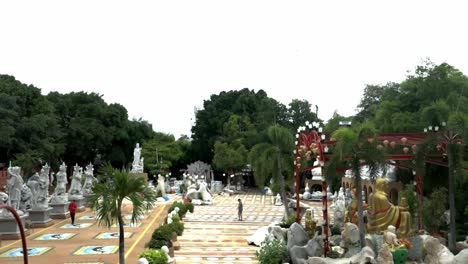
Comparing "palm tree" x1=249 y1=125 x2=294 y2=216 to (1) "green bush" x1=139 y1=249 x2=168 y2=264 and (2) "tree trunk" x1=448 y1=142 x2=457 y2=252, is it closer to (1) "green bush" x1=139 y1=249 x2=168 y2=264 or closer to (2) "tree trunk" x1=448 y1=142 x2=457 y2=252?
(2) "tree trunk" x1=448 y1=142 x2=457 y2=252

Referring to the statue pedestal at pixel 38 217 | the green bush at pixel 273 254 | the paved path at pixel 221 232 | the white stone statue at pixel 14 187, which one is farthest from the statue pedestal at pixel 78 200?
the green bush at pixel 273 254

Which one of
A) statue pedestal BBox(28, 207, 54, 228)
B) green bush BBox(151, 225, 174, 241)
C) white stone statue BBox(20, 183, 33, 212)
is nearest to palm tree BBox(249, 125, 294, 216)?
green bush BBox(151, 225, 174, 241)

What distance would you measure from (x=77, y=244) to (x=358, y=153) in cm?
1217

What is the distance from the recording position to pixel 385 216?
17797 mm

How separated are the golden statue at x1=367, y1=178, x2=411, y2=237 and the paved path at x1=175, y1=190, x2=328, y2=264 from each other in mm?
4379

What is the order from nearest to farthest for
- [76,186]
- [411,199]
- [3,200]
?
[3,200], [411,199], [76,186]

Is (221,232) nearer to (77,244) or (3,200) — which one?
(77,244)

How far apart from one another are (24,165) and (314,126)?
29.1 metres

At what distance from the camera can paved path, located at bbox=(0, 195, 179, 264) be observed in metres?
17.9

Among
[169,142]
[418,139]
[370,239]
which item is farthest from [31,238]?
A: [169,142]

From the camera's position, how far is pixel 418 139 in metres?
18.9

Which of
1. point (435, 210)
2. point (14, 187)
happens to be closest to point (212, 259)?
point (435, 210)

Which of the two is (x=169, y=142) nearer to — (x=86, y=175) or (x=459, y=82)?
(x=86, y=175)

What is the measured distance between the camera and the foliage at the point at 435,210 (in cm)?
1911
